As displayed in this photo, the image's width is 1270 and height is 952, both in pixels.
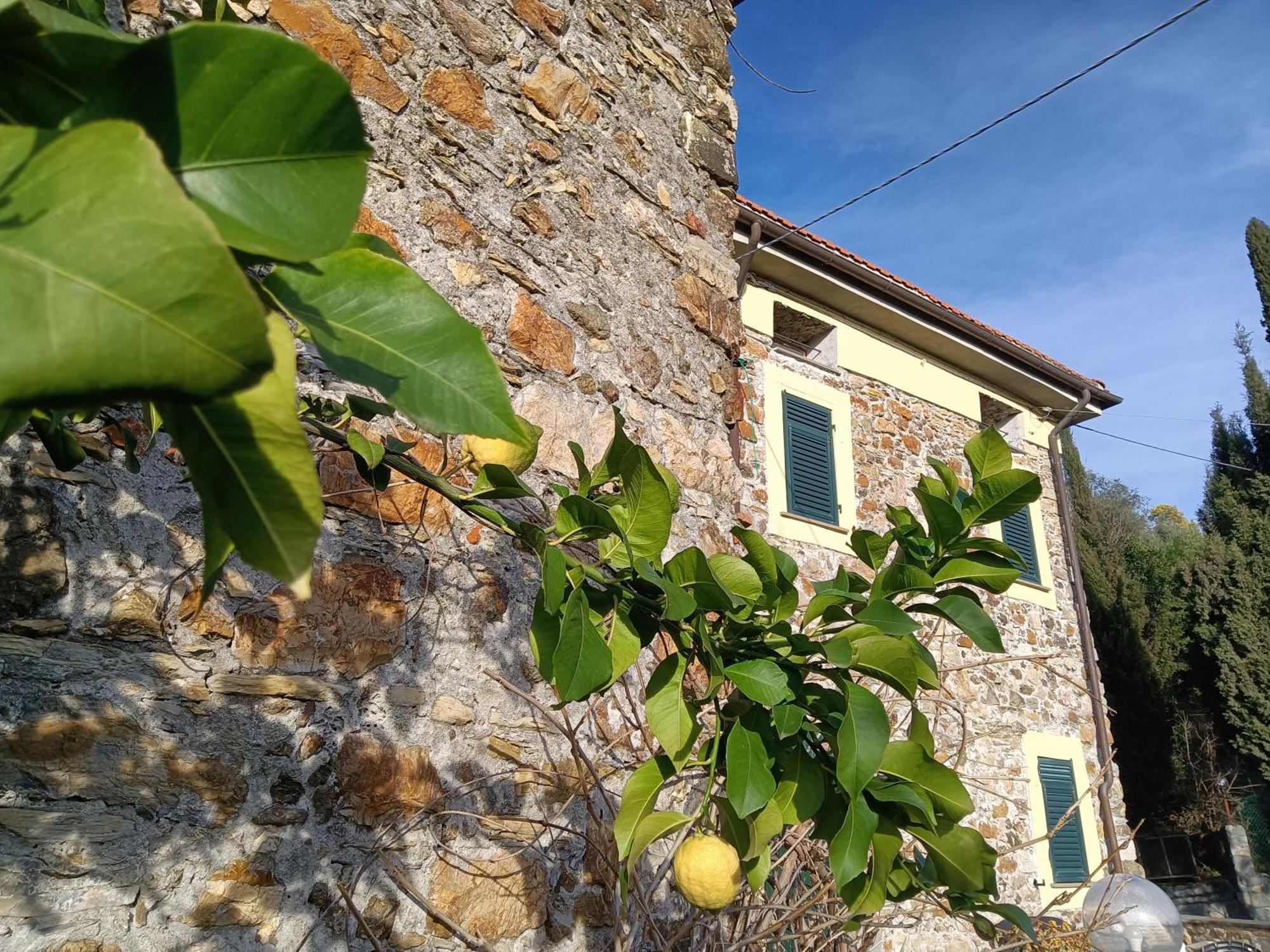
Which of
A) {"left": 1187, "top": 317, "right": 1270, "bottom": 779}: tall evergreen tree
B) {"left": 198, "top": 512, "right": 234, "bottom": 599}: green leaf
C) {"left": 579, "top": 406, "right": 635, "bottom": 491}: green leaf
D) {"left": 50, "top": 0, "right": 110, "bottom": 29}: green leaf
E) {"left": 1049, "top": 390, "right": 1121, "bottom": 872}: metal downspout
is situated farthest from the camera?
{"left": 1187, "top": 317, "right": 1270, "bottom": 779}: tall evergreen tree

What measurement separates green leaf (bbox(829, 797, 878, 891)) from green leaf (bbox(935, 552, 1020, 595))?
13.2 inches

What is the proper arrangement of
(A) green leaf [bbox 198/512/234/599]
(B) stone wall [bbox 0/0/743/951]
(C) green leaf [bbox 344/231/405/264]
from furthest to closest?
1. (B) stone wall [bbox 0/0/743/951]
2. (C) green leaf [bbox 344/231/405/264]
3. (A) green leaf [bbox 198/512/234/599]

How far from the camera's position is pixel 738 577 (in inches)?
39.7

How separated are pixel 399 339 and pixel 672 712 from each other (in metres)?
0.54

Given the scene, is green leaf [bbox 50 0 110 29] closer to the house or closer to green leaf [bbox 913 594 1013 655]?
green leaf [bbox 913 594 1013 655]

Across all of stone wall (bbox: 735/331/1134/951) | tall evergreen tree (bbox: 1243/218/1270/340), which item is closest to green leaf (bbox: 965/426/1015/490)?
stone wall (bbox: 735/331/1134/951)

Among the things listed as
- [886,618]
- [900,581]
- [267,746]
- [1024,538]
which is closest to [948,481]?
[900,581]

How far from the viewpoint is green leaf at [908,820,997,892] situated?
0.96m

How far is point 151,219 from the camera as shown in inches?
13.7

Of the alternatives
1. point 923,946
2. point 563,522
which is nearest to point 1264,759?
point 923,946

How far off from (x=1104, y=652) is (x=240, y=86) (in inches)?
644

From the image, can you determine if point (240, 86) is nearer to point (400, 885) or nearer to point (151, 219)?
point (151, 219)

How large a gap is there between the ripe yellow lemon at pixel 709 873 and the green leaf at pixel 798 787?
0.14 meters

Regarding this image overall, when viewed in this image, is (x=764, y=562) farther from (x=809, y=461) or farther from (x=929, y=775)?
(x=809, y=461)
